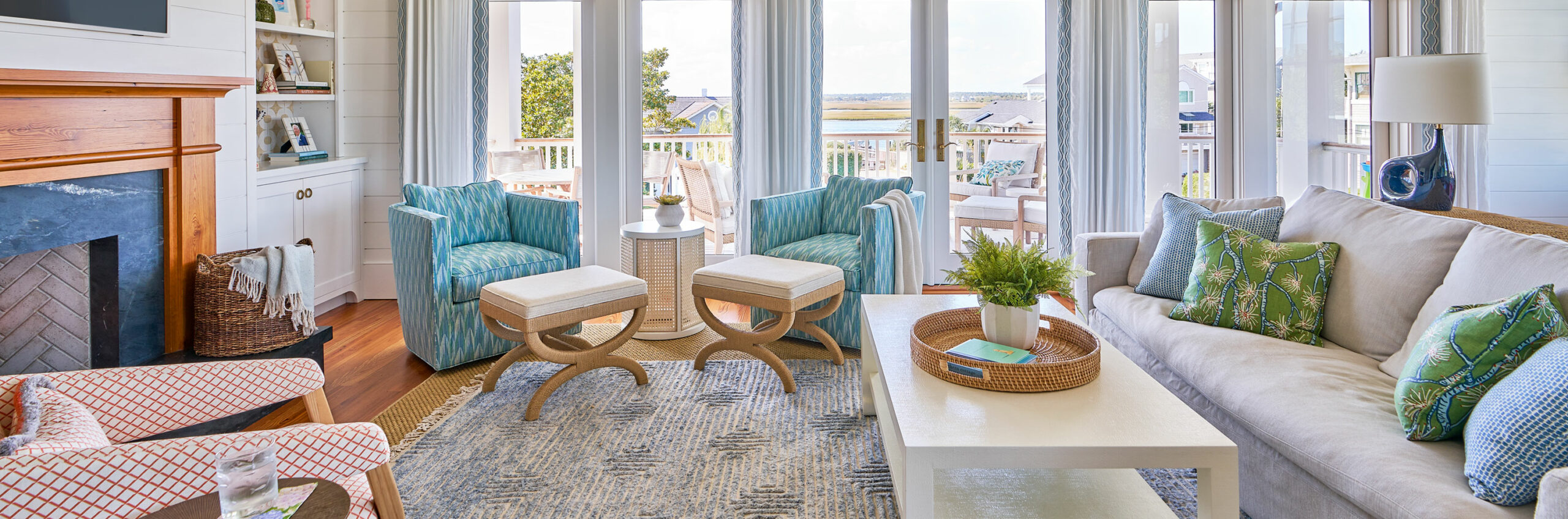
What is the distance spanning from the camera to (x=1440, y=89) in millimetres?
3092

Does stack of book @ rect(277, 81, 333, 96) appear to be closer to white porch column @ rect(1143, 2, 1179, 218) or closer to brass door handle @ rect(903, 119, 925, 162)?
brass door handle @ rect(903, 119, 925, 162)

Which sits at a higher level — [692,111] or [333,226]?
[692,111]

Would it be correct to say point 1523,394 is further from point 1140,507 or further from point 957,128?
point 957,128

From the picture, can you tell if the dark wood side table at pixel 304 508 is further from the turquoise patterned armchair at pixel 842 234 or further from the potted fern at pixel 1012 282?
Answer: the turquoise patterned armchair at pixel 842 234

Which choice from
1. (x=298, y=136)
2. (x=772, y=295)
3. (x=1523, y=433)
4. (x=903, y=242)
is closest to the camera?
(x=1523, y=433)

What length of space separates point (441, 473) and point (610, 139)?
2706mm

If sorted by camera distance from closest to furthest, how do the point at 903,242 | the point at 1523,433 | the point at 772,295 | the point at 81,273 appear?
the point at 1523,433, the point at 81,273, the point at 772,295, the point at 903,242

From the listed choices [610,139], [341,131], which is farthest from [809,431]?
[341,131]

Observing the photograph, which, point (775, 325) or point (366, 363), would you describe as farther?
point (366, 363)

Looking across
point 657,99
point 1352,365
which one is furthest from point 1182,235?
point 657,99

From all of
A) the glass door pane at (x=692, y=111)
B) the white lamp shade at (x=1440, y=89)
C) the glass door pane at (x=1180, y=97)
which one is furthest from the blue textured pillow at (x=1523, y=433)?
the glass door pane at (x=692, y=111)

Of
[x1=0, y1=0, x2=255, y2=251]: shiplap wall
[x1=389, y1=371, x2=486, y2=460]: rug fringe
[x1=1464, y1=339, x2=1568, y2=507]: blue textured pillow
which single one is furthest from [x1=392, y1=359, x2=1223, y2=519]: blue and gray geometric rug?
[x1=0, y1=0, x2=255, y2=251]: shiplap wall

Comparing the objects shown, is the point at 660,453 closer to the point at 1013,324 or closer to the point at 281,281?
the point at 1013,324

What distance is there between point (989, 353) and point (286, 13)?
3976mm
